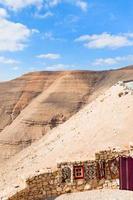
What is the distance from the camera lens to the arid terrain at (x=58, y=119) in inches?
1260

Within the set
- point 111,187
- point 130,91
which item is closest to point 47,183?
point 111,187

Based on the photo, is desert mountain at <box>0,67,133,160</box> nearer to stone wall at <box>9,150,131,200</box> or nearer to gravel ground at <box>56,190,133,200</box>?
stone wall at <box>9,150,131,200</box>

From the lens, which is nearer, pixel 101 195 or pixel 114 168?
pixel 101 195

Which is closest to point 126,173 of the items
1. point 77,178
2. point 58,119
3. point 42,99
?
point 77,178

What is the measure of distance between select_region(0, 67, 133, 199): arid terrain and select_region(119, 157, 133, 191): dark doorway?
3694 millimetres

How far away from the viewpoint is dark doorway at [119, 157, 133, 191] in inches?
848

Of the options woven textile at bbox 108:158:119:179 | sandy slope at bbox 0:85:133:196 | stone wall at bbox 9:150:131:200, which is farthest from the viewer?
sandy slope at bbox 0:85:133:196

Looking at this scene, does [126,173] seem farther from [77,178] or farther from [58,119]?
[58,119]

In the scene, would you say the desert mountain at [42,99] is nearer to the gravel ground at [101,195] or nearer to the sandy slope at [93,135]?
the sandy slope at [93,135]

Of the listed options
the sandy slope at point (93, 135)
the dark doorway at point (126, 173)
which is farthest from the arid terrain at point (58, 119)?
the dark doorway at point (126, 173)

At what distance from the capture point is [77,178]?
71.9 ft

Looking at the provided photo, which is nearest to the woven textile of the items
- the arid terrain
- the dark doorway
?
the dark doorway

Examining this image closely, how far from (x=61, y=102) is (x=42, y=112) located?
6947 mm

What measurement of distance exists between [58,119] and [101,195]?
80144 millimetres
